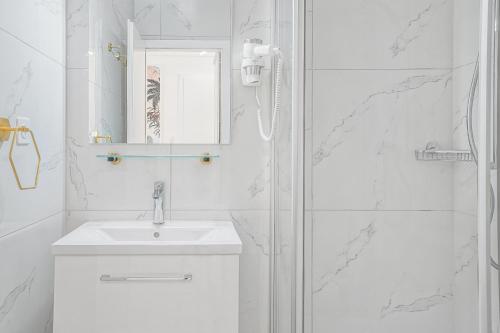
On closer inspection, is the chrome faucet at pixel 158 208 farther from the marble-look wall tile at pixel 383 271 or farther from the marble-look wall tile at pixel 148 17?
the marble-look wall tile at pixel 383 271

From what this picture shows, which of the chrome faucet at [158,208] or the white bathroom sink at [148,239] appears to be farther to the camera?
the chrome faucet at [158,208]

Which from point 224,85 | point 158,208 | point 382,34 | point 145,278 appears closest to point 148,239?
point 158,208

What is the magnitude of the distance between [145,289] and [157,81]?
2.85 feet

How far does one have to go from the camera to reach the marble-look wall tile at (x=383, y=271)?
0.58m

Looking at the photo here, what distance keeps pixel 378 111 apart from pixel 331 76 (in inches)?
7.6

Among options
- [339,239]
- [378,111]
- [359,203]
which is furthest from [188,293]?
[378,111]

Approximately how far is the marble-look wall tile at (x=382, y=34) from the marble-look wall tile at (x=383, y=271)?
0.24 meters

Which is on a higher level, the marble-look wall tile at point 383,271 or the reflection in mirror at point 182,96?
the reflection in mirror at point 182,96

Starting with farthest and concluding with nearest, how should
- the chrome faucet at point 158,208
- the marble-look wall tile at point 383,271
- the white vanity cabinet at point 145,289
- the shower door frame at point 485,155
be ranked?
the chrome faucet at point 158,208
the white vanity cabinet at point 145,289
the marble-look wall tile at point 383,271
the shower door frame at point 485,155

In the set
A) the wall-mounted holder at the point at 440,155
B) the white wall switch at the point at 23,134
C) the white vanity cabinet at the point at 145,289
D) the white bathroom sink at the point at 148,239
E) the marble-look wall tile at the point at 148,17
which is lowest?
the white vanity cabinet at the point at 145,289

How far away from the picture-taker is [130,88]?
5.86 feet

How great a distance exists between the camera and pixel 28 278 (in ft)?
4.95

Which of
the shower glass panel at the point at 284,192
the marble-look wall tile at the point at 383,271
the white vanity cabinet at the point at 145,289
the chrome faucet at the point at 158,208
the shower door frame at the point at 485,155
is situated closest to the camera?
the shower door frame at the point at 485,155

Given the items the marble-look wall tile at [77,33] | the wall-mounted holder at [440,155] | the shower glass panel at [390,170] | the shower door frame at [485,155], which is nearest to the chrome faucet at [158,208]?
the marble-look wall tile at [77,33]
